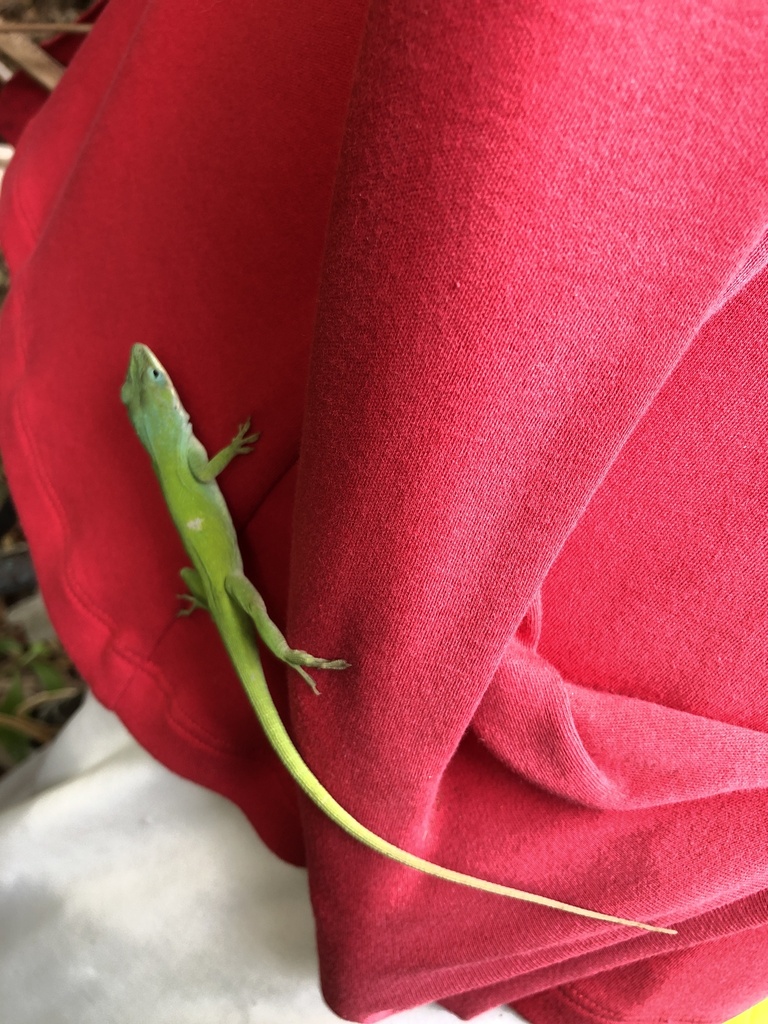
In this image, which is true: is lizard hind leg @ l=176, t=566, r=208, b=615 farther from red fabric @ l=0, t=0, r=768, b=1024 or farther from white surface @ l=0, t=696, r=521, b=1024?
white surface @ l=0, t=696, r=521, b=1024

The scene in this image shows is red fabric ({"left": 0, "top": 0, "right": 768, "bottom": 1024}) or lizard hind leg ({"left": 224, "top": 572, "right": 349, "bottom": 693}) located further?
lizard hind leg ({"left": 224, "top": 572, "right": 349, "bottom": 693})

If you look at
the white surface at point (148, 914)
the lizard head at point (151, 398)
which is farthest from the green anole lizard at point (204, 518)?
the white surface at point (148, 914)

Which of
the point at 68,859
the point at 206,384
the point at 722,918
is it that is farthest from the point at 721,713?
the point at 68,859

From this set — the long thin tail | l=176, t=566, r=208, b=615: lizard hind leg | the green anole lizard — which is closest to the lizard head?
the green anole lizard

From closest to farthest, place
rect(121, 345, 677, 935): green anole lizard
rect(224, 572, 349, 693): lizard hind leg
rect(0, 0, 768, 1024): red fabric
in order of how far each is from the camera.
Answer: rect(0, 0, 768, 1024): red fabric → rect(224, 572, 349, 693): lizard hind leg → rect(121, 345, 677, 935): green anole lizard

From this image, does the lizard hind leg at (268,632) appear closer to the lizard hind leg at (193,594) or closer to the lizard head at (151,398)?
the lizard hind leg at (193,594)

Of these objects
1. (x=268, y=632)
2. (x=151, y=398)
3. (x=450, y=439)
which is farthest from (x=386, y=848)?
(x=151, y=398)

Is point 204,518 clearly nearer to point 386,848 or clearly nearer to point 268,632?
point 268,632
